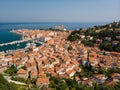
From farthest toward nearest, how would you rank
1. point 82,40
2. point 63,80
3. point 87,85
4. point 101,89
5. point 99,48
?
1. point 82,40
2. point 99,48
3. point 63,80
4. point 87,85
5. point 101,89

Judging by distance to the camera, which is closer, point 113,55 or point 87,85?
point 87,85

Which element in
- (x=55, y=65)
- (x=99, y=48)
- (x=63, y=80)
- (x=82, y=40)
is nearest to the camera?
(x=63, y=80)

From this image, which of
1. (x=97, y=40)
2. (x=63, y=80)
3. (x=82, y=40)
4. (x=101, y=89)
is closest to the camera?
(x=101, y=89)

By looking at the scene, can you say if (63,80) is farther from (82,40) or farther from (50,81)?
(82,40)

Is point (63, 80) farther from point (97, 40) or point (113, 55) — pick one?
point (97, 40)

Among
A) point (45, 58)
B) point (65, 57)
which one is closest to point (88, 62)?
point (65, 57)

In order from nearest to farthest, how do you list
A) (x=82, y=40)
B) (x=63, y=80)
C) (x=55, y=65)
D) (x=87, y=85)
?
(x=87, y=85) < (x=63, y=80) < (x=55, y=65) < (x=82, y=40)

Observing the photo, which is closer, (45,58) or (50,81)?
(50,81)

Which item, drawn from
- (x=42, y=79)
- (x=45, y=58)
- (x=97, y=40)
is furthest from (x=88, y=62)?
(x=97, y=40)
